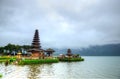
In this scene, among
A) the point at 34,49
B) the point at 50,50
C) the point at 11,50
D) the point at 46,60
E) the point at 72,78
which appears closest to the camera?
the point at 72,78

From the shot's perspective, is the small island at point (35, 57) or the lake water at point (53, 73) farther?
the small island at point (35, 57)

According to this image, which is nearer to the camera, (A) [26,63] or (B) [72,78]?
→ (B) [72,78]

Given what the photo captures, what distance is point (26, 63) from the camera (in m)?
61.7

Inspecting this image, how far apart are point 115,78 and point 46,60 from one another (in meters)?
38.2

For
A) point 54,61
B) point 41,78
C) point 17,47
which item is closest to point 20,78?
point 41,78

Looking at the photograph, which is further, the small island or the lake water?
the small island

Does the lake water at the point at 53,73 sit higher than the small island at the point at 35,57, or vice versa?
the small island at the point at 35,57

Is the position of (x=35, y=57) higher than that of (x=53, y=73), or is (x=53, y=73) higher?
(x=35, y=57)

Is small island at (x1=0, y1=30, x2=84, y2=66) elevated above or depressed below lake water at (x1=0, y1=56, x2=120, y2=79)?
above

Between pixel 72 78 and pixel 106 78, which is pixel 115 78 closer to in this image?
pixel 106 78

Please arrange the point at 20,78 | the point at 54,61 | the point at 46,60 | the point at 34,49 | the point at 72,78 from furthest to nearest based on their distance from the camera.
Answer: the point at 34,49 < the point at 54,61 < the point at 46,60 < the point at 72,78 < the point at 20,78

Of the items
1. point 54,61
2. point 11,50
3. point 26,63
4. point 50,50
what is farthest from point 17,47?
point 26,63

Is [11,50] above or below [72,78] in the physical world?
above

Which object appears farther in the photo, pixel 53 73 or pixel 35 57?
pixel 35 57
